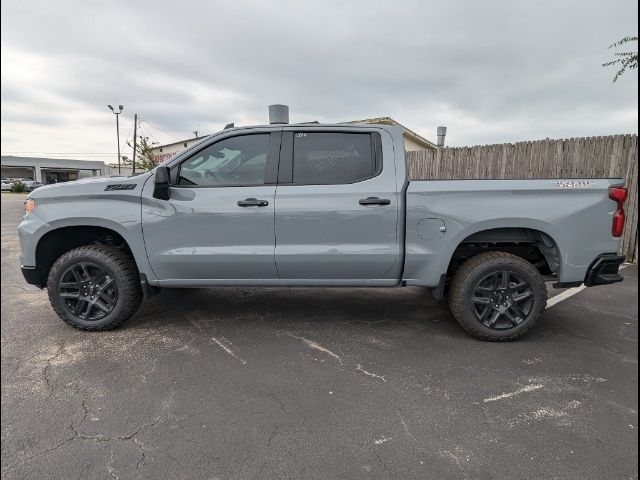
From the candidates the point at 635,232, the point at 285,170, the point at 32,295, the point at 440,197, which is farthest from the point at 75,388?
the point at 635,232

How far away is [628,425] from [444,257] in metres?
1.65

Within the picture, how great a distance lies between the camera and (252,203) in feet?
11.1

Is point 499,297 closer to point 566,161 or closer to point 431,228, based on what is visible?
point 431,228

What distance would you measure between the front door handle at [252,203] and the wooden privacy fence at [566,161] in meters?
3.39

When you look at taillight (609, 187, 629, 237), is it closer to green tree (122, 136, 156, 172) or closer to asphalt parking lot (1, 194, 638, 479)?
asphalt parking lot (1, 194, 638, 479)

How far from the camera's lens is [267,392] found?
266cm

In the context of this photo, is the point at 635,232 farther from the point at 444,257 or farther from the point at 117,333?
the point at 117,333

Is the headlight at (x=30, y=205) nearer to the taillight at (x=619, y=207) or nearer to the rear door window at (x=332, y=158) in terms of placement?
the rear door window at (x=332, y=158)

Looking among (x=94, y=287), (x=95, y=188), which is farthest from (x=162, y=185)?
(x=94, y=287)

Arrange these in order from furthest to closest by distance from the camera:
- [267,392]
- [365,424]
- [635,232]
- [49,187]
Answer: [635,232]
[49,187]
[267,392]
[365,424]

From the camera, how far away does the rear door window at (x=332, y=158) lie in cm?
349

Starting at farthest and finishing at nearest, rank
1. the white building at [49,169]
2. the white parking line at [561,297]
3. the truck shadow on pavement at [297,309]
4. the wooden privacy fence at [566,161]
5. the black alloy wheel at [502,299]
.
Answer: the white building at [49,169] < the wooden privacy fence at [566,161] < the white parking line at [561,297] < the truck shadow on pavement at [297,309] < the black alloy wheel at [502,299]

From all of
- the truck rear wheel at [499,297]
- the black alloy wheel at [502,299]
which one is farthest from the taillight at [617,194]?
the black alloy wheel at [502,299]

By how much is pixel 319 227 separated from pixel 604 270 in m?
2.55
